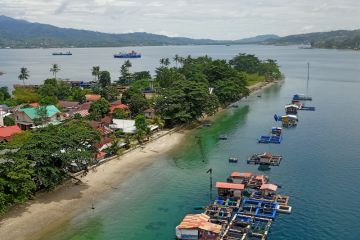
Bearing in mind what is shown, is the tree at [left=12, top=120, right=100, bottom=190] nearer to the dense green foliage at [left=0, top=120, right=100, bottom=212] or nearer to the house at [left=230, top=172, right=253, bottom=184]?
the dense green foliage at [left=0, top=120, right=100, bottom=212]

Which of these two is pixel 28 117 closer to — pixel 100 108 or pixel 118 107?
pixel 100 108

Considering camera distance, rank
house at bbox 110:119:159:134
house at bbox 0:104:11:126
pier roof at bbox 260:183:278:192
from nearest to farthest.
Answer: pier roof at bbox 260:183:278:192
house at bbox 110:119:159:134
house at bbox 0:104:11:126

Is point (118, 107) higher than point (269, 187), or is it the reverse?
point (118, 107)

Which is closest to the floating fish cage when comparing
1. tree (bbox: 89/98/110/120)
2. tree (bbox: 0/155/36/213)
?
tree (bbox: 89/98/110/120)

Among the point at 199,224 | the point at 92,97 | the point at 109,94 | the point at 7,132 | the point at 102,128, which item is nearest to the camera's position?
the point at 199,224

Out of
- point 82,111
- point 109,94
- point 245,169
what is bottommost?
point 245,169

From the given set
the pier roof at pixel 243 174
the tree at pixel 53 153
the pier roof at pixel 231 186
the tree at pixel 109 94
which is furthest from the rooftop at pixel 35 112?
the pier roof at pixel 231 186

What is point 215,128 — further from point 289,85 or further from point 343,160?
point 289,85

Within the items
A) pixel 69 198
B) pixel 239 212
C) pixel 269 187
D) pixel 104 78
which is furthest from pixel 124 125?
pixel 104 78
